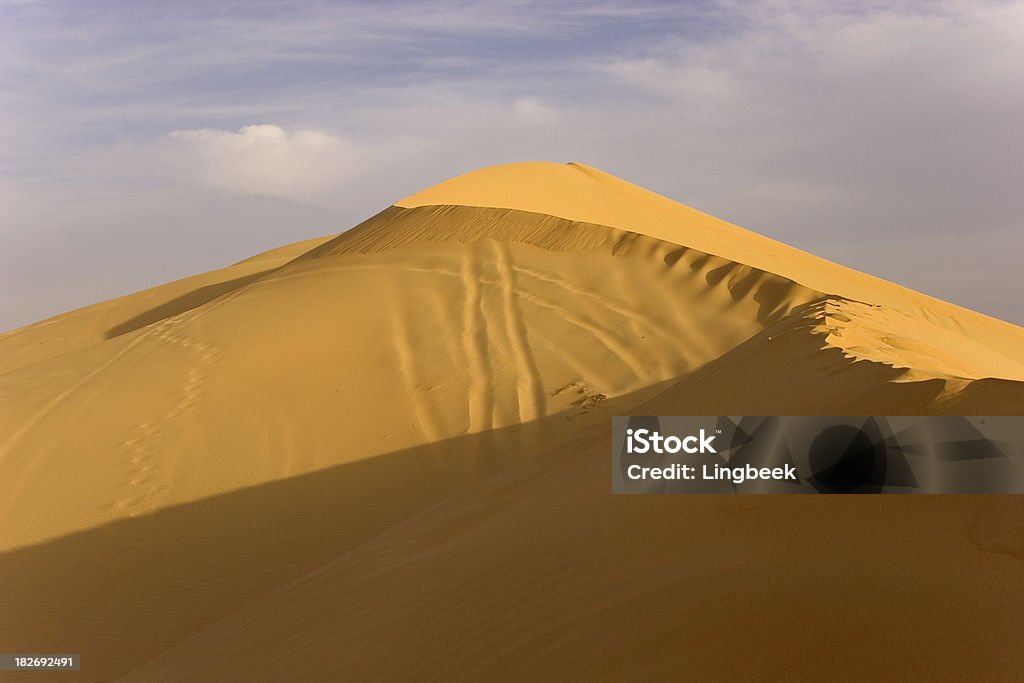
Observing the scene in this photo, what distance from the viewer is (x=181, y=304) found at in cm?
2689

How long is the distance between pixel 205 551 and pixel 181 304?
1707cm

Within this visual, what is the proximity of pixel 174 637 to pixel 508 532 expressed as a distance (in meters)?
4.10

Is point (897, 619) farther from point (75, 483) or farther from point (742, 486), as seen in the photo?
point (75, 483)
